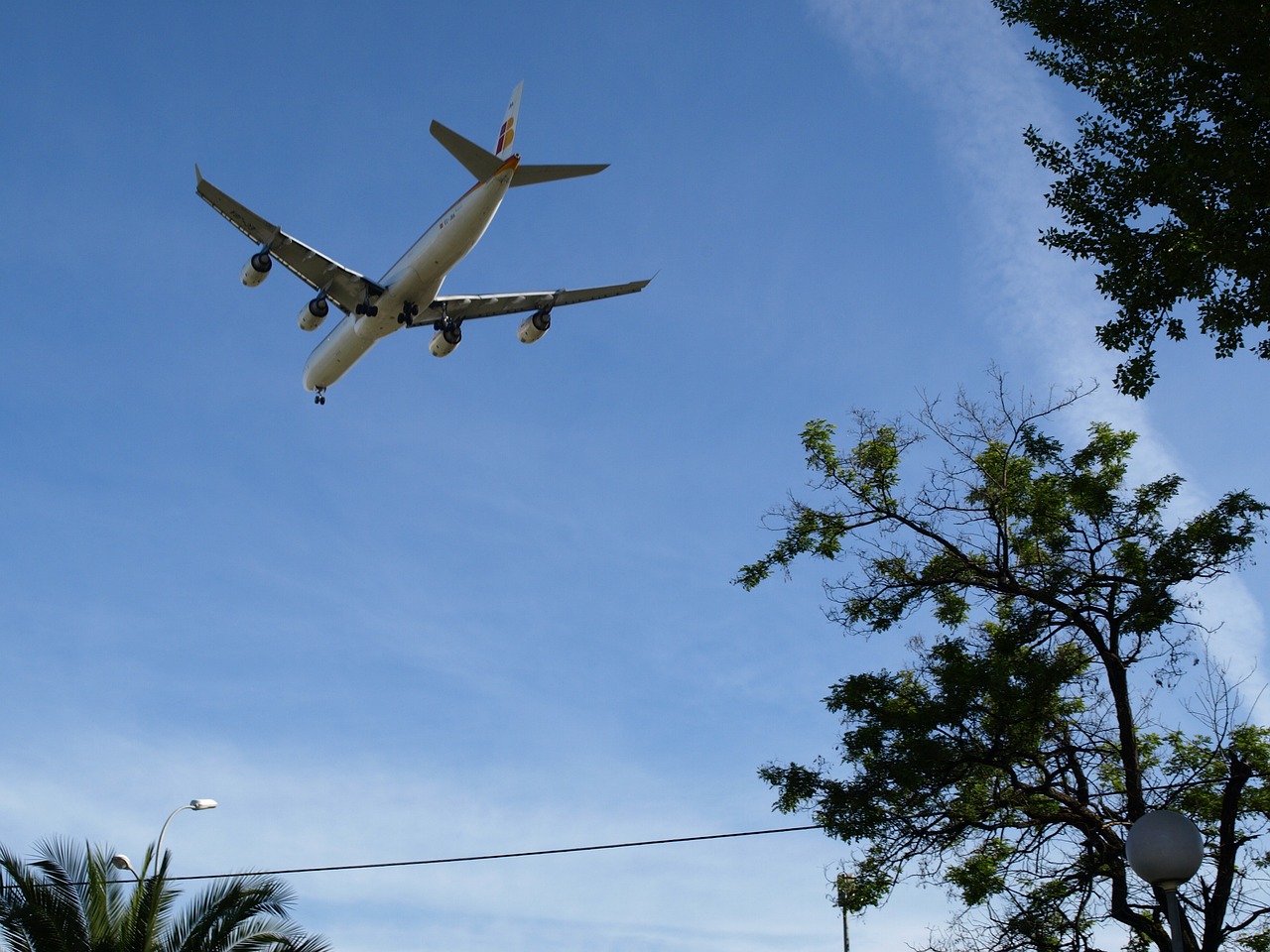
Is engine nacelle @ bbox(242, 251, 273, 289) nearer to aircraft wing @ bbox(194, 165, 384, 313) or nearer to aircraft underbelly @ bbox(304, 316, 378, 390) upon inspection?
aircraft wing @ bbox(194, 165, 384, 313)

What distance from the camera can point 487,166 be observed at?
31.5 metres

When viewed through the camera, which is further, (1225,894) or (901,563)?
(901,563)

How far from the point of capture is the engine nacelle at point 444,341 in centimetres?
3638

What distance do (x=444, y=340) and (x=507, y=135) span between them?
258 inches

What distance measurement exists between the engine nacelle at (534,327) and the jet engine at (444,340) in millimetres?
1915

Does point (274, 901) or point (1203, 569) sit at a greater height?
point (1203, 569)

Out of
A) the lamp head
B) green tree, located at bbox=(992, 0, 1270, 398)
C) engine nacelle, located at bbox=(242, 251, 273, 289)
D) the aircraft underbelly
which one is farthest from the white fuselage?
the lamp head

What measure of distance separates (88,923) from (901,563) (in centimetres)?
1237

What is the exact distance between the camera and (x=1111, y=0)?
48.1ft

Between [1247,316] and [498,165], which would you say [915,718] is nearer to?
[1247,316]

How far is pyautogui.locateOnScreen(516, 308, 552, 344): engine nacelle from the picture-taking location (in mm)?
36469

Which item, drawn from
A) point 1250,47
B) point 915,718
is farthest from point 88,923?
point 1250,47

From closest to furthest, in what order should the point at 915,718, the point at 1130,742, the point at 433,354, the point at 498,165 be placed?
the point at 1130,742 → the point at 915,718 → the point at 498,165 → the point at 433,354

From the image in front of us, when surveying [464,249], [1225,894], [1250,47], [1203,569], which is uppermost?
[464,249]
